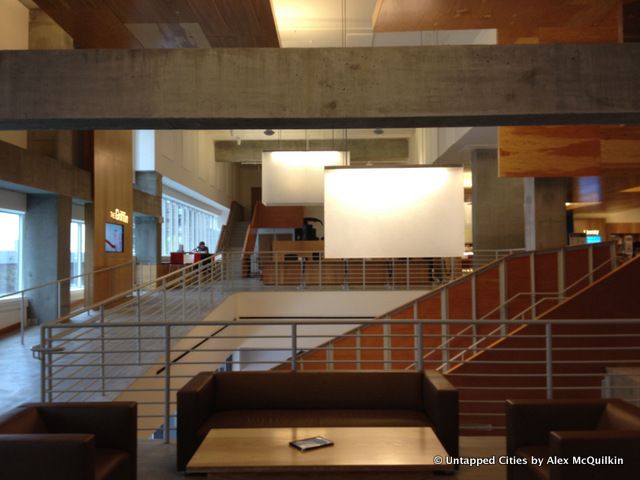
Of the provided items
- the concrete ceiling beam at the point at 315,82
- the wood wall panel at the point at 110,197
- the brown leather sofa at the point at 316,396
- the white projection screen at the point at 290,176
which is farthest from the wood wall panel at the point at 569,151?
the wood wall panel at the point at 110,197

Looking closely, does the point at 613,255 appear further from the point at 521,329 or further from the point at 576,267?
the point at 521,329

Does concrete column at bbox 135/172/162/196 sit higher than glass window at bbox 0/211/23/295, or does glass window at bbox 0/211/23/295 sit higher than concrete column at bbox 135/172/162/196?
concrete column at bbox 135/172/162/196

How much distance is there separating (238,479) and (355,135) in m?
15.2

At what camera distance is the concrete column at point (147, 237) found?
1355 cm

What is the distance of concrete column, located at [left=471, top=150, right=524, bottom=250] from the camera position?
12539 millimetres

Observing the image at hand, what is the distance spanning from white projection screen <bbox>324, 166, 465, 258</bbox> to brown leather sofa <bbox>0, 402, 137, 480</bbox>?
2.76m

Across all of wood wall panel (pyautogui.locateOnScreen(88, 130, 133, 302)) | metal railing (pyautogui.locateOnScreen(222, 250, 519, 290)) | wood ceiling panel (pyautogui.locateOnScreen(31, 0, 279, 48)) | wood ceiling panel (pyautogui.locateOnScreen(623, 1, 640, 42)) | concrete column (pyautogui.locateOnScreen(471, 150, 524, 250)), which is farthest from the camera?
concrete column (pyautogui.locateOnScreen(471, 150, 524, 250))

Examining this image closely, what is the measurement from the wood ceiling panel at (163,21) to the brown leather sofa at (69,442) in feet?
11.5

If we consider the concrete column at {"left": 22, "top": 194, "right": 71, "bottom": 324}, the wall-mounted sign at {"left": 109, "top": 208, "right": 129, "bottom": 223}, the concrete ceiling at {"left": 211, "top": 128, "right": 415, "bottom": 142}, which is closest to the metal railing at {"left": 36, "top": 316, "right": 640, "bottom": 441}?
the concrete column at {"left": 22, "top": 194, "right": 71, "bottom": 324}

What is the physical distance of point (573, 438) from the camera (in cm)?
227

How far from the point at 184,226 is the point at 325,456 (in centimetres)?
1699

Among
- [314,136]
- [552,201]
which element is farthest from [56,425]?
[314,136]

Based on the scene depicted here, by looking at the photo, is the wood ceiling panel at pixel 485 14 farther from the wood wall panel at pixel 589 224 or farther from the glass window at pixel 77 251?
the wood wall panel at pixel 589 224

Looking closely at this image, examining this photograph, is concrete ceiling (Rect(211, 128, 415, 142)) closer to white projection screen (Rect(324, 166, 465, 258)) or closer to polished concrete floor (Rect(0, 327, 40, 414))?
polished concrete floor (Rect(0, 327, 40, 414))
